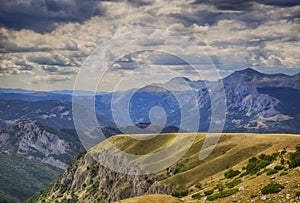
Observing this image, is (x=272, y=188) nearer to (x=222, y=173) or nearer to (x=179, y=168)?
(x=222, y=173)

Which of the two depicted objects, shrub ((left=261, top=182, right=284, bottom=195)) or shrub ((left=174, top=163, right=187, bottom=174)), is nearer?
shrub ((left=261, top=182, right=284, bottom=195))

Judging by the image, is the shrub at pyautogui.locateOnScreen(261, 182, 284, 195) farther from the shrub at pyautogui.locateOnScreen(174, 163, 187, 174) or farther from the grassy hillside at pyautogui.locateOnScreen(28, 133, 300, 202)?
the shrub at pyautogui.locateOnScreen(174, 163, 187, 174)

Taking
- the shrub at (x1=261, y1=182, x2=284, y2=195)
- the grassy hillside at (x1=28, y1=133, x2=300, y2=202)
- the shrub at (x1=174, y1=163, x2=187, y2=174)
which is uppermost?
the shrub at (x1=261, y1=182, x2=284, y2=195)

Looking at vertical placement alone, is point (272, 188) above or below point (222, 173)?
above

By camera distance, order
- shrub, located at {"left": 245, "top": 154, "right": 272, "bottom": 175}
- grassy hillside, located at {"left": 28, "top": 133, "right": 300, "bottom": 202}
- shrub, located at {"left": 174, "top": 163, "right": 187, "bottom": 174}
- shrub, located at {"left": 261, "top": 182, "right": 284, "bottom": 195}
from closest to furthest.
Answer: shrub, located at {"left": 261, "top": 182, "right": 284, "bottom": 195} → grassy hillside, located at {"left": 28, "top": 133, "right": 300, "bottom": 202} → shrub, located at {"left": 245, "top": 154, "right": 272, "bottom": 175} → shrub, located at {"left": 174, "top": 163, "right": 187, "bottom": 174}

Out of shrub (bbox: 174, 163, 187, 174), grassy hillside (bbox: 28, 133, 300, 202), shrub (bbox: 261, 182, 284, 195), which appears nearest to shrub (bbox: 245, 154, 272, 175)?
grassy hillside (bbox: 28, 133, 300, 202)

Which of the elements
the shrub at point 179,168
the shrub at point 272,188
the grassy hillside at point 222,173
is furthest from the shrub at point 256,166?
the shrub at point 179,168

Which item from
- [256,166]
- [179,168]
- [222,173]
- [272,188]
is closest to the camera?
[272,188]

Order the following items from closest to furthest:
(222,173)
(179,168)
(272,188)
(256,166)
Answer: (272,188), (256,166), (222,173), (179,168)

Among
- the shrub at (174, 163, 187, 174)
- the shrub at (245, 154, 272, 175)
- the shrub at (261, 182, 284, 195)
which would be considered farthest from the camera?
the shrub at (174, 163, 187, 174)

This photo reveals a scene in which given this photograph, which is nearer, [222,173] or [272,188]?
[272,188]

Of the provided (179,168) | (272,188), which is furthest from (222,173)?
(272,188)

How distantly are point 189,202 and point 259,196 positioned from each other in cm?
1118

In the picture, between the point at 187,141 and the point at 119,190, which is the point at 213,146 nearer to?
the point at 187,141
